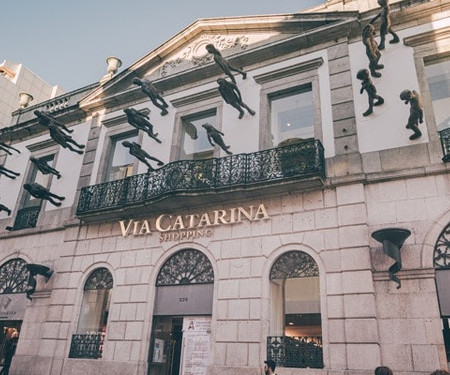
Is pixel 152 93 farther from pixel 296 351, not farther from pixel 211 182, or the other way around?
pixel 296 351

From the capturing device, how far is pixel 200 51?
15.1 m

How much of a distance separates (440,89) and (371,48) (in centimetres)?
216

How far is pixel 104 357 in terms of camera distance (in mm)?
11422

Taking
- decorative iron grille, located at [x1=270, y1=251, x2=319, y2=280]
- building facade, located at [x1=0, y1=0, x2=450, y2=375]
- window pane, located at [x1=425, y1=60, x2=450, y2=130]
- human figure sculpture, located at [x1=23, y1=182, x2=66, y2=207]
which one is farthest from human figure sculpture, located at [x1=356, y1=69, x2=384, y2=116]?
human figure sculpture, located at [x1=23, y1=182, x2=66, y2=207]

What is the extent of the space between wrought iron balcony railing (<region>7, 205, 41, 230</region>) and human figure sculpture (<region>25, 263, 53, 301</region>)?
7.41ft

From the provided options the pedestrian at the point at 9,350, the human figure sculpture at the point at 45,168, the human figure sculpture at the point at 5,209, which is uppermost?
the human figure sculpture at the point at 45,168

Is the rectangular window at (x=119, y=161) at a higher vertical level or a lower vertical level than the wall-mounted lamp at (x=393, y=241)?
higher

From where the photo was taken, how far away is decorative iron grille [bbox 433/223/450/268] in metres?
8.76

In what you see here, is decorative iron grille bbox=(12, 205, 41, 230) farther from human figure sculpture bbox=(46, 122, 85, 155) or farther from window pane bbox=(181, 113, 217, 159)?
window pane bbox=(181, 113, 217, 159)

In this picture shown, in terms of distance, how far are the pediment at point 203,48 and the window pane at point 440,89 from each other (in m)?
2.91

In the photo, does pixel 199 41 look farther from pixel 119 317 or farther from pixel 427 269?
pixel 427 269

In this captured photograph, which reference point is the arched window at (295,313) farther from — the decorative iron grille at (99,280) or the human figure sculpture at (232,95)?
the decorative iron grille at (99,280)

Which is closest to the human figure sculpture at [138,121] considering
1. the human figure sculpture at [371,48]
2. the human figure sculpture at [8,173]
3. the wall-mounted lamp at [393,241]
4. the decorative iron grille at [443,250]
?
the human figure sculpture at [8,173]

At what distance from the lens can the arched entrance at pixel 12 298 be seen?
14.0 meters
